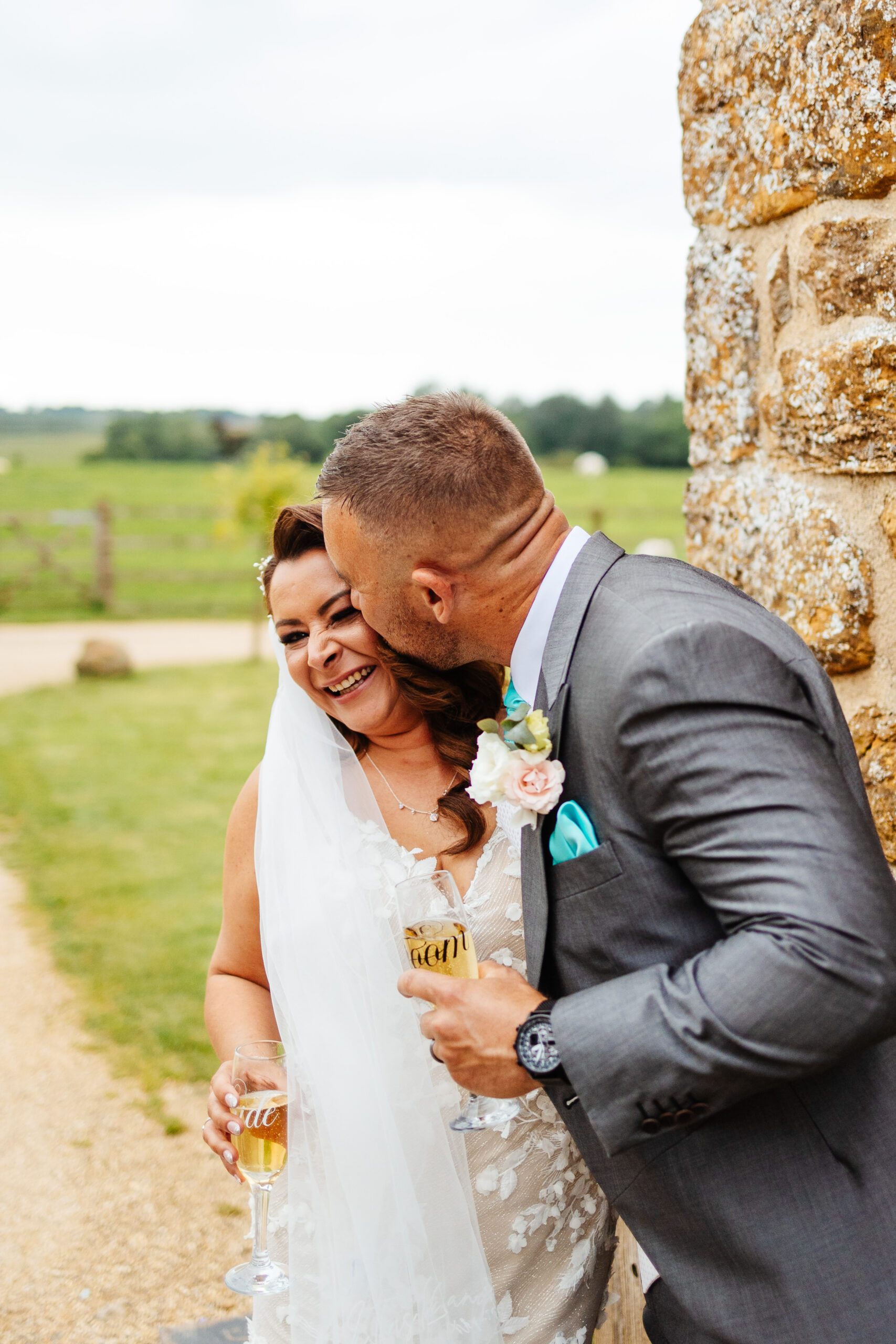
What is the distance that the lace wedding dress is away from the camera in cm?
219

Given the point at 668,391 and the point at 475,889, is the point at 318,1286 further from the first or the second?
the point at 668,391

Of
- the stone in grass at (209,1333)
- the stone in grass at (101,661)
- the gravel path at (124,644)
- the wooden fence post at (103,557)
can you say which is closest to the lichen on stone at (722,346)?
the stone in grass at (209,1333)

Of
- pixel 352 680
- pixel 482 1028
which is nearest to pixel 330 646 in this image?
pixel 352 680

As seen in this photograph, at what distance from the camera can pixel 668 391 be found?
48094mm

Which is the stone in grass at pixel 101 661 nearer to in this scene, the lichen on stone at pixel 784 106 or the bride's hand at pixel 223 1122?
the bride's hand at pixel 223 1122

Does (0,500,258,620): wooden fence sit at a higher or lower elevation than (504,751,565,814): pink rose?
lower

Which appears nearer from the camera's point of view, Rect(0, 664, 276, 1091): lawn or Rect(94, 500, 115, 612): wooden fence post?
Rect(0, 664, 276, 1091): lawn

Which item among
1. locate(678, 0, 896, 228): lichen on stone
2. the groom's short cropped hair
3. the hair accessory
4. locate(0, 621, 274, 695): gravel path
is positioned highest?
locate(678, 0, 896, 228): lichen on stone

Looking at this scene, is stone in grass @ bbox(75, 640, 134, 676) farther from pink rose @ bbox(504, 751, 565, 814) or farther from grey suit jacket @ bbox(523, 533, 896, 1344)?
pink rose @ bbox(504, 751, 565, 814)

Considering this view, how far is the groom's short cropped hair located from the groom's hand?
2.33 ft

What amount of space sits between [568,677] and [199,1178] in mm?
3751

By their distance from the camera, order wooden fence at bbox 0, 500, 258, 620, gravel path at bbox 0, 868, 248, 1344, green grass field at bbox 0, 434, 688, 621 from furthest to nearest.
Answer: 1. green grass field at bbox 0, 434, 688, 621
2. wooden fence at bbox 0, 500, 258, 620
3. gravel path at bbox 0, 868, 248, 1344

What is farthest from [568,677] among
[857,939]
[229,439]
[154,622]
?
[229,439]

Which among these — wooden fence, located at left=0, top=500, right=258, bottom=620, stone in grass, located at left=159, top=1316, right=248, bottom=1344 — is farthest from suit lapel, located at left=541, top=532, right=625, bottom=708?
wooden fence, located at left=0, top=500, right=258, bottom=620
